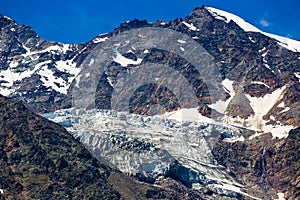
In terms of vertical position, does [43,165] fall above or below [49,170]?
above

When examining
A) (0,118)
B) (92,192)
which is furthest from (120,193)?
(0,118)

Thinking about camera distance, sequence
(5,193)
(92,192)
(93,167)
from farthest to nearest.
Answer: (93,167) < (92,192) < (5,193)

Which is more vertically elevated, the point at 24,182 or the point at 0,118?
the point at 0,118

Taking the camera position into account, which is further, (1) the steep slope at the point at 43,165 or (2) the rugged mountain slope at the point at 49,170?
(2) the rugged mountain slope at the point at 49,170

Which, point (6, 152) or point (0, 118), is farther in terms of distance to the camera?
point (0, 118)

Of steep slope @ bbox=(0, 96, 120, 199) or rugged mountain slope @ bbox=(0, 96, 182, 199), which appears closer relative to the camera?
steep slope @ bbox=(0, 96, 120, 199)

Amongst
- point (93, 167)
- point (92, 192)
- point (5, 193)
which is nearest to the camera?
point (5, 193)

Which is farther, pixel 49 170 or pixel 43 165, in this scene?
pixel 43 165

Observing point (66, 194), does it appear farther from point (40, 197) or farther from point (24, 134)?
point (24, 134)
